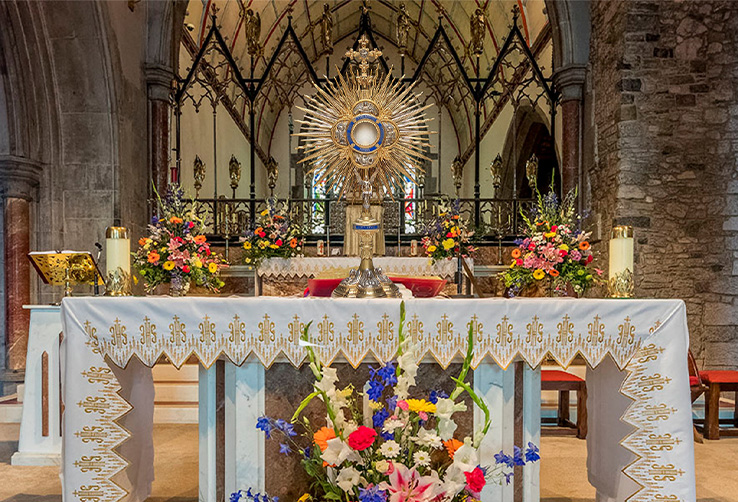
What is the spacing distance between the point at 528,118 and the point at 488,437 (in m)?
9.60

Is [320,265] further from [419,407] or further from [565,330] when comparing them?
[419,407]

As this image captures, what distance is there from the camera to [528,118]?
1123cm

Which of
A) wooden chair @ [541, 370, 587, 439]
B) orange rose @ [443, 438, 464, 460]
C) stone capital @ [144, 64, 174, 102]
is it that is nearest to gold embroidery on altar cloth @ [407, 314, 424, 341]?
orange rose @ [443, 438, 464, 460]

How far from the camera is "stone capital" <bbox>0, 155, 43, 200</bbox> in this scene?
595 cm

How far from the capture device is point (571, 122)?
7500mm

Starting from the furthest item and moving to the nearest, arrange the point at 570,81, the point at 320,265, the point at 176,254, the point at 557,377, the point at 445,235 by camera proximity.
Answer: the point at 570,81 → the point at 320,265 → the point at 445,235 → the point at 557,377 → the point at 176,254

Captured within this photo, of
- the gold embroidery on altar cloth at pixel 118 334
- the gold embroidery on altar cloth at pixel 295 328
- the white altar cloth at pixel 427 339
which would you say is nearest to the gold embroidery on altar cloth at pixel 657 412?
the white altar cloth at pixel 427 339

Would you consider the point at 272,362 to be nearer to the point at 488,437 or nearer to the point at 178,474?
the point at 488,437

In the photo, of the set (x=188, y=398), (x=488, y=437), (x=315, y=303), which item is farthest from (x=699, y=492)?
(x=188, y=398)

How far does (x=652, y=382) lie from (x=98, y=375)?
7.37 feet

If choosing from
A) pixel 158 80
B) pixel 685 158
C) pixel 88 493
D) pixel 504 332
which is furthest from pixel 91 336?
pixel 158 80

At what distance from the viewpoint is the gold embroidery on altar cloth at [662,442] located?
2.35 metres

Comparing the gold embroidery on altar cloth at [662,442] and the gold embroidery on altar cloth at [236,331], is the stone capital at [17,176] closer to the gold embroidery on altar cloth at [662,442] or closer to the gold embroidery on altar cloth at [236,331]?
the gold embroidery on altar cloth at [236,331]

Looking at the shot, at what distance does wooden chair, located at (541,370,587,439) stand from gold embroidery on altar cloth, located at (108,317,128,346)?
2.68m
